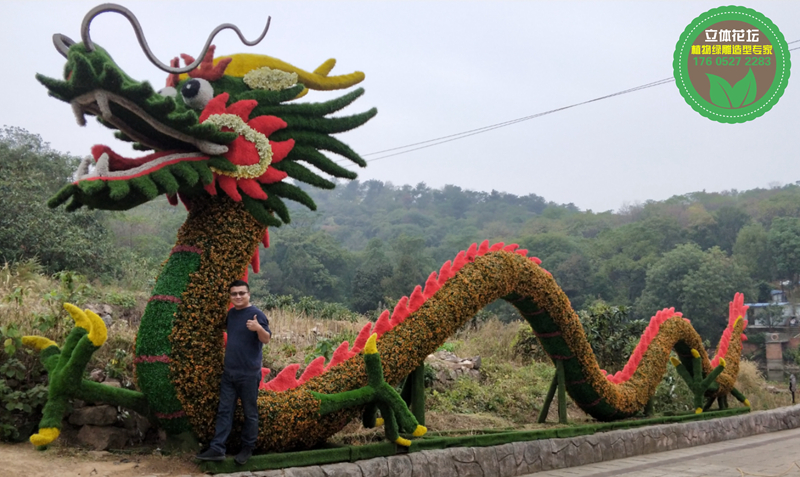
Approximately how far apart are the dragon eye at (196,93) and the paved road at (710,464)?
4.24m

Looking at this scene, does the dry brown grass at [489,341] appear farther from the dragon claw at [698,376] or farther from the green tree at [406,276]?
the green tree at [406,276]

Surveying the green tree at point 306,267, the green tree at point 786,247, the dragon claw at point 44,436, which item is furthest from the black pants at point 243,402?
the green tree at point 786,247

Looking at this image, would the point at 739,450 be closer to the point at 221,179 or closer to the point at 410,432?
the point at 410,432

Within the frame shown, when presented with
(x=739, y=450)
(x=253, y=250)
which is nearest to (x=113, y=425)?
(x=253, y=250)

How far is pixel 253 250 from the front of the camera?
176 inches

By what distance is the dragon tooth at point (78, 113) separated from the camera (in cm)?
372

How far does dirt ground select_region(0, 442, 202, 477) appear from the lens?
3.75 meters

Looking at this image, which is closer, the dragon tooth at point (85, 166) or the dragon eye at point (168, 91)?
the dragon tooth at point (85, 166)

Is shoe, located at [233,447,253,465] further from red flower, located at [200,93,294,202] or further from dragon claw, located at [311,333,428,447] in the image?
red flower, located at [200,93,294,202]

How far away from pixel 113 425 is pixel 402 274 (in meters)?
27.0

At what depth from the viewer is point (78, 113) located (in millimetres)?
3766

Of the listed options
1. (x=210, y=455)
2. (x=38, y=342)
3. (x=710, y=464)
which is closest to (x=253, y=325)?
(x=210, y=455)

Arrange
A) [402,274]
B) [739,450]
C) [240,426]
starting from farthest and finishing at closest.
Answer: [402,274] → [739,450] → [240,426]

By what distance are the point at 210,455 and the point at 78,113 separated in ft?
7.18
